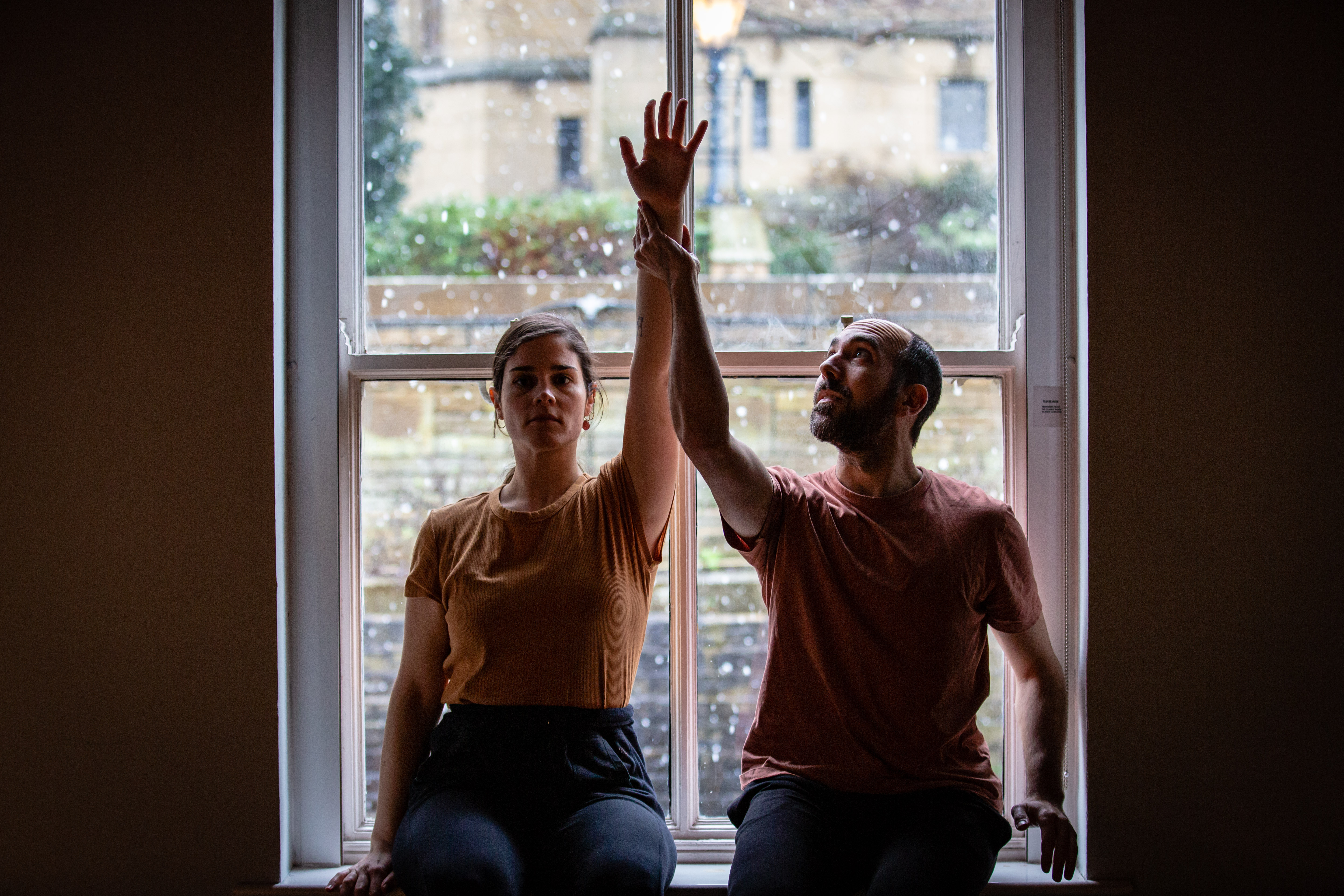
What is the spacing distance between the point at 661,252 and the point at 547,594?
66 centimetres

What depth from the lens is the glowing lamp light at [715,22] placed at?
1.76m

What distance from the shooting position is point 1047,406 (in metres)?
1.69

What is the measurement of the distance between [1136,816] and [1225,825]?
168mm

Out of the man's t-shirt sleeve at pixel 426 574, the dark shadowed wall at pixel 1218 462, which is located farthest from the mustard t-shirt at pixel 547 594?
the dark shadowed wall at pixel 1218 462

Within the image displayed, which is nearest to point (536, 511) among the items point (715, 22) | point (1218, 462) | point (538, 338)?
point (538, 338)

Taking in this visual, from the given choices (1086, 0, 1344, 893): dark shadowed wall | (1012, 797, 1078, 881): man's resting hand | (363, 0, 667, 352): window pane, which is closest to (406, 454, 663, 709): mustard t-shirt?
(363, 0, 667, 352): window pane

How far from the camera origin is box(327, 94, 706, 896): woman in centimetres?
136

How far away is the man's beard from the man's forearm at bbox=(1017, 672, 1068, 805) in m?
0.53

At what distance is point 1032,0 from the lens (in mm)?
1716

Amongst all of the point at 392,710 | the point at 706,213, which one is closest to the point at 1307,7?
the point at 706,213

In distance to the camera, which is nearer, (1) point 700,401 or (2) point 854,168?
(1) point 700,401

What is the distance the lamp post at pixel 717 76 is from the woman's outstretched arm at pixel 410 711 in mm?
1043

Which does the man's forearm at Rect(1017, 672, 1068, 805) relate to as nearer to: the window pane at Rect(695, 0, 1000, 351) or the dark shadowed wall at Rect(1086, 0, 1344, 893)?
the dark shadowed wall at Rect(1086, 0, 1344, 893)

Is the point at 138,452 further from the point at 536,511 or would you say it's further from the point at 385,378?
the point at 536,511
